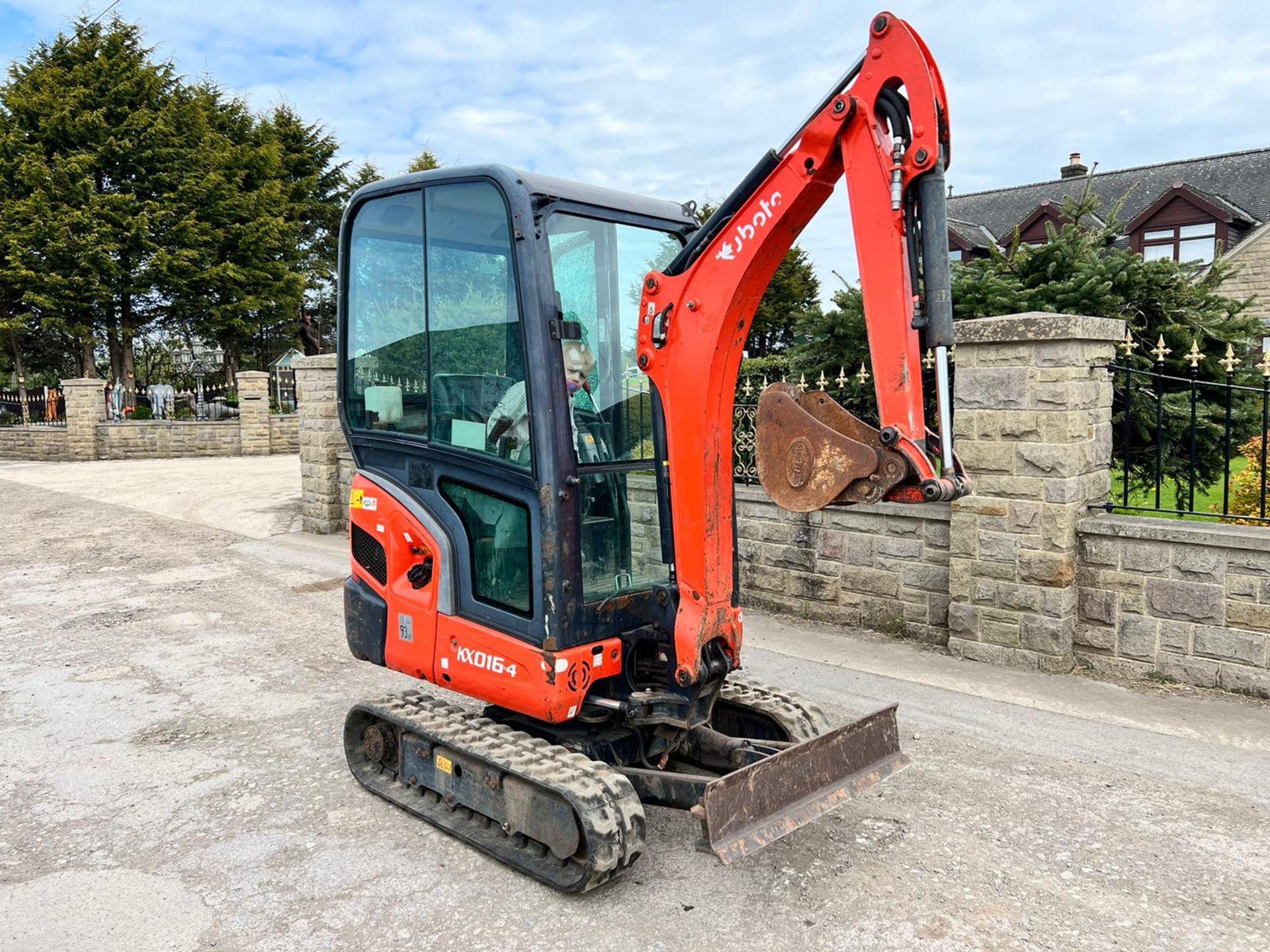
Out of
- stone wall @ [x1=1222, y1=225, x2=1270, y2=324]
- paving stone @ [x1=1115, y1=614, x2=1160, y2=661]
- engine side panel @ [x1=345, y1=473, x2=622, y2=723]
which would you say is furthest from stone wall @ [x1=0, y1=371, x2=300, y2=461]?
stone wall @ [x1=1222, y1=225, x2=1270, y2=324]

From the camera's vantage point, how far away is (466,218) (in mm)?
3635

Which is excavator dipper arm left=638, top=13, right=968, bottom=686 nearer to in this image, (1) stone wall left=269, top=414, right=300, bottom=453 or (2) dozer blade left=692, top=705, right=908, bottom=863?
(2) dozer blade left=692, top=705, right=908, bottom=863

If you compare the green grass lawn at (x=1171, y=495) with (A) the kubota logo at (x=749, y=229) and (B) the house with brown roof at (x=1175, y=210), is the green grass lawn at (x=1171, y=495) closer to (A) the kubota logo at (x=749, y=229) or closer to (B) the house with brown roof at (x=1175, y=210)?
(A) the kubota logo at (x=749, y=229)

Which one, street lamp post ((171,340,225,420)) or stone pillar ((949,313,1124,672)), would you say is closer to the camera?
stone pillar ((949,313,1124,672))

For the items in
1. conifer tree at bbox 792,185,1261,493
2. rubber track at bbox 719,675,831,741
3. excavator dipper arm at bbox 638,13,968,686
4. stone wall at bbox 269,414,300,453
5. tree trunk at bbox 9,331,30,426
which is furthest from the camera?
tree trunk at bbox 9,331,30,426

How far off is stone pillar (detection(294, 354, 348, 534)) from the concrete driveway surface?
4.67 metres

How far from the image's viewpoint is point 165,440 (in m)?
21.8

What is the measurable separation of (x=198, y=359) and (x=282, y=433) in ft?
46.7

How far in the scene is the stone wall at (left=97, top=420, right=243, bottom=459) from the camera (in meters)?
21.7

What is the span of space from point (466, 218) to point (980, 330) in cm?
353

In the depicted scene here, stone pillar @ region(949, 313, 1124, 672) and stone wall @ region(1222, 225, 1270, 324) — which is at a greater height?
stone wall @ region(1222, 225, 1270, 324)

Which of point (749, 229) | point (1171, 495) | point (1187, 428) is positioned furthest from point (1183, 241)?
point (749, 229)

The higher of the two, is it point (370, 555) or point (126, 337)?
point (126, 337)

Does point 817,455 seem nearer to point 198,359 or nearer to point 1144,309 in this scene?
point 1144,309
